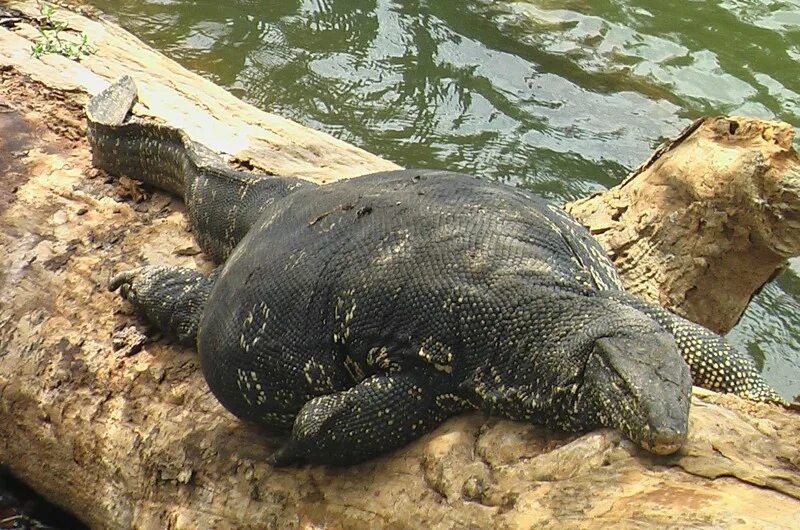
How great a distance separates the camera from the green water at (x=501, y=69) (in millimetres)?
8789

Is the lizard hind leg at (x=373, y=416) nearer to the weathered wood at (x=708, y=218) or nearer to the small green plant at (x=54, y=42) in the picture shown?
the weathered wood at (x=708, y=218)

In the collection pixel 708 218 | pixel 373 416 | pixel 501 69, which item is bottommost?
pixel 501 69

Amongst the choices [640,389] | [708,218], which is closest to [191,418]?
[640,389]

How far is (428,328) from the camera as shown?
3416 millimetres

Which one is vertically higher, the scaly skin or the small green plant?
the scaly skin

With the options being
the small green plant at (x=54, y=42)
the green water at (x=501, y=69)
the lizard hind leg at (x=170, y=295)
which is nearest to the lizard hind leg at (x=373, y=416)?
the lizard hind leg at (x=170, y=295)

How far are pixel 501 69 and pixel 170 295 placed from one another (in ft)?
20.2

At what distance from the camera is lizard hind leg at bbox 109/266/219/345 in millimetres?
4547

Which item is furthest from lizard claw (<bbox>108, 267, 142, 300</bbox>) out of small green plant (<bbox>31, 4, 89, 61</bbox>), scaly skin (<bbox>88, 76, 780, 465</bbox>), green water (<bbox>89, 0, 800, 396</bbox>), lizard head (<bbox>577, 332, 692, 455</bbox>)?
green water (<bbox>89, 0, 800, 396</bbox>)

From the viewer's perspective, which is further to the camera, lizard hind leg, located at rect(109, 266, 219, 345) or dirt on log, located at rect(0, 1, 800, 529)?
lizard hind leg, located at rect(109, 266, 219, 345)

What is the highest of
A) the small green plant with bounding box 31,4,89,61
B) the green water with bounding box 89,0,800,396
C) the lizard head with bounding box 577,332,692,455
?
the lizard head with bounding box 577,332,692,455

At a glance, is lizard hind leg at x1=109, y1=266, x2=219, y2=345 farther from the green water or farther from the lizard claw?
the green water

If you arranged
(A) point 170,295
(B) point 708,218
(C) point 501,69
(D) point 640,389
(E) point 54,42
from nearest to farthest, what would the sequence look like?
1. (D) point 640,389
2. (A) point 170,295
3. (B) point 708,218
4. (E) point 54,42
5. (C) point 501,69

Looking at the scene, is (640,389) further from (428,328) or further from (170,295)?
(170,295)
